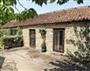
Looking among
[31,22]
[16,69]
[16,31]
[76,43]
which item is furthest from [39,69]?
[16,31]

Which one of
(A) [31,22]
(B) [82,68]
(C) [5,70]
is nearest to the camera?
(C) [5,70]

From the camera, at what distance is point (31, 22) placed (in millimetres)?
23312

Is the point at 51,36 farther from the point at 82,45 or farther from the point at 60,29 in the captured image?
the point at 82,45

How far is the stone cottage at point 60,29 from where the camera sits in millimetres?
16484

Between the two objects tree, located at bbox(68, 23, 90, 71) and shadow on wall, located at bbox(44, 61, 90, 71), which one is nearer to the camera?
shadow on wall, located at bbox(44, 61, 90, 71)

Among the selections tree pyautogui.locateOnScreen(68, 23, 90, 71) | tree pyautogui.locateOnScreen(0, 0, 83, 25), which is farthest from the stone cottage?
tree pyautogui.locateOnScreen(0, 0, 83, 25)

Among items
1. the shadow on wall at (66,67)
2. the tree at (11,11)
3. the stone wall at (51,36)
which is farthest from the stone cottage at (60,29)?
the tree at (11,11)

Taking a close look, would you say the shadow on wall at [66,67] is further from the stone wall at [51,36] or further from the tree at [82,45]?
the stone wall at [51,36]

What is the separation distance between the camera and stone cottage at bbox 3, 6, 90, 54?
16484 mm

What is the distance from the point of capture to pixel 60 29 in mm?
18266

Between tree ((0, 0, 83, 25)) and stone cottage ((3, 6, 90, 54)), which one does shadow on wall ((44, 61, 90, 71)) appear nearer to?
stone cottage ((3, 6, 90, 54))

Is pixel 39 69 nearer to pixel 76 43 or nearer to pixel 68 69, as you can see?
pixel 68 69

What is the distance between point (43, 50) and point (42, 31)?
2013 millimetres

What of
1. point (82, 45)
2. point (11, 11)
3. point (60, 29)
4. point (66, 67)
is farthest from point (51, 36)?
point (11, 11)
